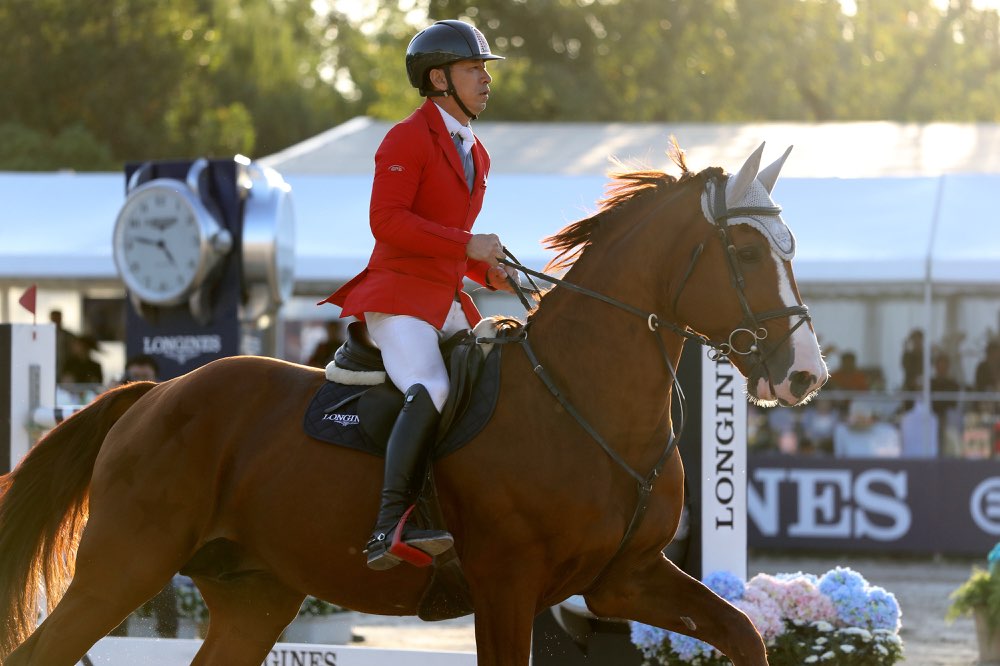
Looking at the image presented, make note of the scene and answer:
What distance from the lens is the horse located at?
180 inches

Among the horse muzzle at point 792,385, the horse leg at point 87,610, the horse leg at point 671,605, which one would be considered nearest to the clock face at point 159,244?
the horse leg at point 87,610

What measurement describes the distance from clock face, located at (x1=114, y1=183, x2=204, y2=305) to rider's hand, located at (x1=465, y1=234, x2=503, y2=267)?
575 cm

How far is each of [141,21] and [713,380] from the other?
3643 cm

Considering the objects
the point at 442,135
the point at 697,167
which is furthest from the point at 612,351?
the point at 697,167

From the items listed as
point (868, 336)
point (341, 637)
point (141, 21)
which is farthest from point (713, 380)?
point (141, 21)

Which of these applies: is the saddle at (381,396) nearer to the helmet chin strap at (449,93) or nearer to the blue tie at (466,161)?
the blue tie at (466,161)

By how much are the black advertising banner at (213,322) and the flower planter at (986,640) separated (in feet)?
17.1

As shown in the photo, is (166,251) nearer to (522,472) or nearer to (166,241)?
(166,241)

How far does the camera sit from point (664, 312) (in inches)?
188

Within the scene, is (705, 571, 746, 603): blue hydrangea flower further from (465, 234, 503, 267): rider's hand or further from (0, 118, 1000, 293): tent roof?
(0, 118, 1000, 293): tent roof

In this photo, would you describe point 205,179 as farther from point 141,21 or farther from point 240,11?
point 240,11

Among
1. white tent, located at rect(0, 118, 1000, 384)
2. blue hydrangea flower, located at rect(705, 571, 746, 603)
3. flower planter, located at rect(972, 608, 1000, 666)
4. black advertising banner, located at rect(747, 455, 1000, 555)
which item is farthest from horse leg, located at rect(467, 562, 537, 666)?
black advertising banner, located at rect(747, 455, 1000, 555)

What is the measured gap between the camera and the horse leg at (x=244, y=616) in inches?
207

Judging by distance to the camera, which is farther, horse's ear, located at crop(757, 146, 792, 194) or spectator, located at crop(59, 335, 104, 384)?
spectator, located at crop(59, 335, 104, 384)
